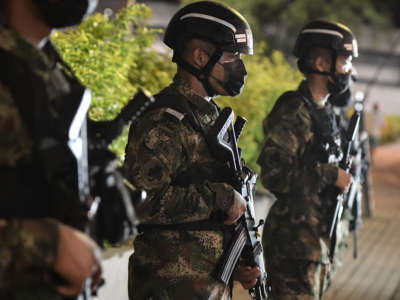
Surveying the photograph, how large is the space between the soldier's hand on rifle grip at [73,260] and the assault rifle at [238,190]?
37.6 inches

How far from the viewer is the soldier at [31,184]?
136 cm

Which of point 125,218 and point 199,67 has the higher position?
point 199,67

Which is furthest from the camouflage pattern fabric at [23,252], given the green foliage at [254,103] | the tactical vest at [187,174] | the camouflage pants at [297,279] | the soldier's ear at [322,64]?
the green foliage at [254,103]

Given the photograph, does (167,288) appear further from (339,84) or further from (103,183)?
(339,84)

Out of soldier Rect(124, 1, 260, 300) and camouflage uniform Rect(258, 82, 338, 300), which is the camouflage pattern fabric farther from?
camouflage uniform Rect(258, 82, 338, 300)

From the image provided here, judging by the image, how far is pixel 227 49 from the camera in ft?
7.95

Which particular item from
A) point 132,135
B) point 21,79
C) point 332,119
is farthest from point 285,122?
point 21,79

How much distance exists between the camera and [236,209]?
228 cm

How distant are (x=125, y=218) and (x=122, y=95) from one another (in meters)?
2.60

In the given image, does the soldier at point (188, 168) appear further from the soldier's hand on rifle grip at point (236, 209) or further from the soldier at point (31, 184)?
the soldier at point (31, 184)

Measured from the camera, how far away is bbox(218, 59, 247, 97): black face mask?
244cm

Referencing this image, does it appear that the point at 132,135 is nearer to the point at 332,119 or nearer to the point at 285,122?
the point at 285,122

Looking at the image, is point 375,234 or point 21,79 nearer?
point 21,79

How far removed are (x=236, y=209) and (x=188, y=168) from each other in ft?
0.80
